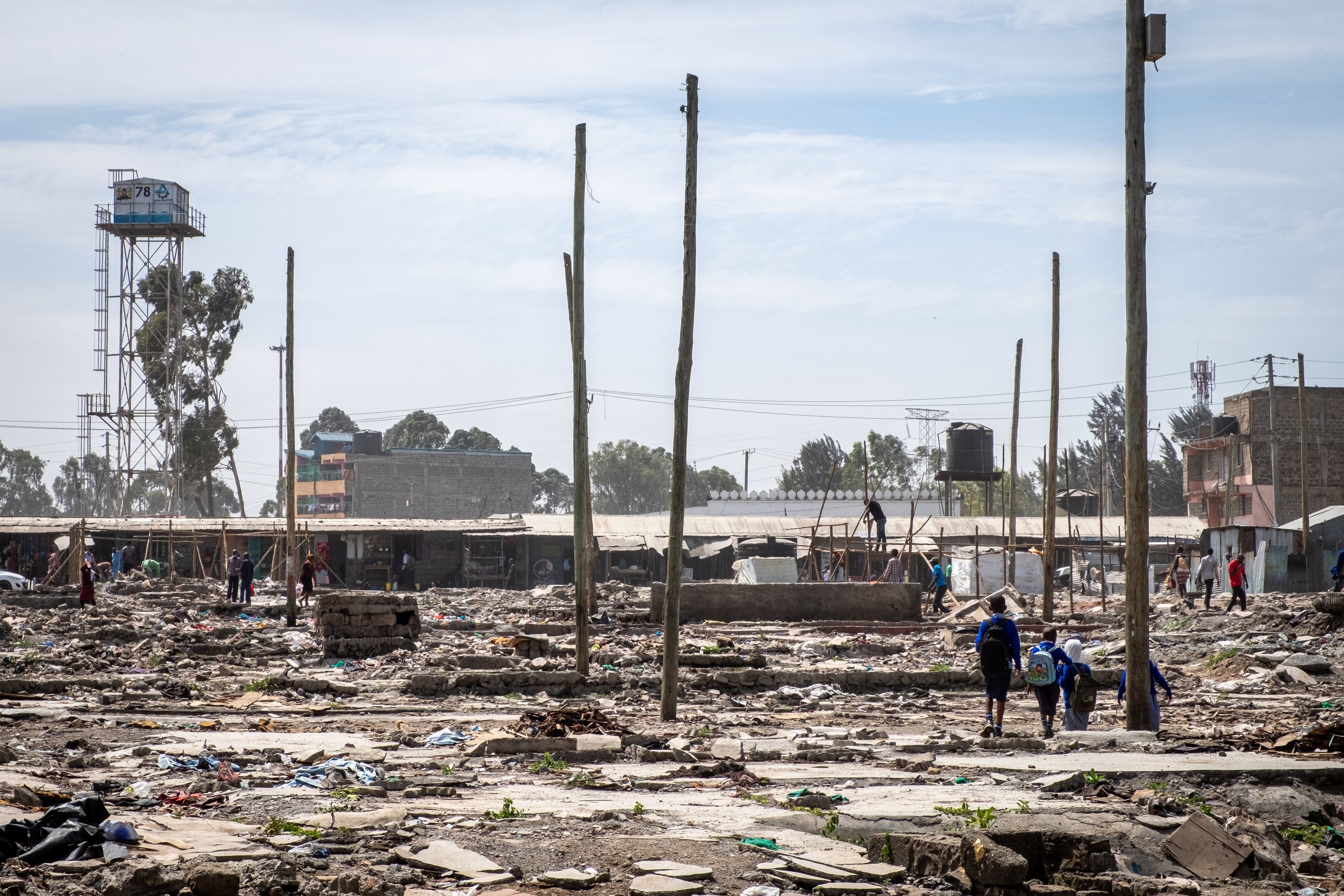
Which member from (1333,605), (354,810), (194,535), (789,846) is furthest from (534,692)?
(194,535)

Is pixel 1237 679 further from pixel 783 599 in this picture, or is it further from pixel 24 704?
pixel 24 704

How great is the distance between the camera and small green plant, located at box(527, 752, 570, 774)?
9.90 m

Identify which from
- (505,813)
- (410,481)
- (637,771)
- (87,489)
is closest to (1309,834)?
(637,771)

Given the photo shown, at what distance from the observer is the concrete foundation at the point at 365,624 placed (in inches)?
766

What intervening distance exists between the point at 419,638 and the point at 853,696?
8.88 meters

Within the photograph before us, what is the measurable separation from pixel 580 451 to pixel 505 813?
11005mm

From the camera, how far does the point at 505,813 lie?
768cm

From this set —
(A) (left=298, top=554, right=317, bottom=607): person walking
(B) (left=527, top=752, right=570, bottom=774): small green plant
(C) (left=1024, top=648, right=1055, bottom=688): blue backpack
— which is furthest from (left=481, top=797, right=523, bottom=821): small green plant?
(A) (left=298, top=554, right=317, bottom=607): person walking

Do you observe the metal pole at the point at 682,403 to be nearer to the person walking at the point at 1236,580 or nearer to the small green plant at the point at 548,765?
the small green plant at the point at 548,765

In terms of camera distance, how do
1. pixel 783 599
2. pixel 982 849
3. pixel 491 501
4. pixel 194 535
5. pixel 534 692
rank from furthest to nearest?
pixel 491 501 < pixel 194 535 < pixel 783 599 < pixel 534 692 < pixel 982 849

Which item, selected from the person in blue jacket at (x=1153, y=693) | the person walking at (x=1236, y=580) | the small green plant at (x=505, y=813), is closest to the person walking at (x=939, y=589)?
the person walking at (x=1236, y=580)

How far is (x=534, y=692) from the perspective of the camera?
15617 mm

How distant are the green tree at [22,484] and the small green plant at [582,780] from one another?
373 feet

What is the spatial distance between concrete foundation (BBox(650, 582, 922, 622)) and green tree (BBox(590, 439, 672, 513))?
69482 millimetres
